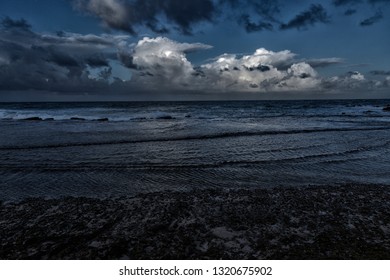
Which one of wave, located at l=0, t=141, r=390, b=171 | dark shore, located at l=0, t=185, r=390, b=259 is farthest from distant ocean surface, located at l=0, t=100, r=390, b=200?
dark shore, located at l=0, t=185, r=390, b=259

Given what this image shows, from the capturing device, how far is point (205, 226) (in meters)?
6.48

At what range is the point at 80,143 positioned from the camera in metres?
18.8

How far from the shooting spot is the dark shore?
540cm

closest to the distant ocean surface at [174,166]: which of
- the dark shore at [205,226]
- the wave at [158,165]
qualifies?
the wave at [158,165]

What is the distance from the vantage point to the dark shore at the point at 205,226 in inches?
213

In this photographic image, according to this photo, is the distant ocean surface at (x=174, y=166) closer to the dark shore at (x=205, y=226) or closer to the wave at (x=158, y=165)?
the wave at (x=158, y=165)

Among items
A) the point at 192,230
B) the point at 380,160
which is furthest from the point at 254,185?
the point at 380,160

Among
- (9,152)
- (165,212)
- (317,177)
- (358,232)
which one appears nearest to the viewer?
(358,232)

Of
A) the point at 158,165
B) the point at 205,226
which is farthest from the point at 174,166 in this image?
the point at 205,226

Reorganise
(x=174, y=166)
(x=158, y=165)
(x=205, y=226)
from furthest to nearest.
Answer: (x=158, y=165) → (x=174, y=166) → (x=205, y=226)

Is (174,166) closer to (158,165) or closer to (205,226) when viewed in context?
(158,165)

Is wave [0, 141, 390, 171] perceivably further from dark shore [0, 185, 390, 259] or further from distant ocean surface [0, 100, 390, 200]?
dark shore [0, 185, 390, 259]

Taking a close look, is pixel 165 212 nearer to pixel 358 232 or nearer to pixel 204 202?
pixel 204 202
